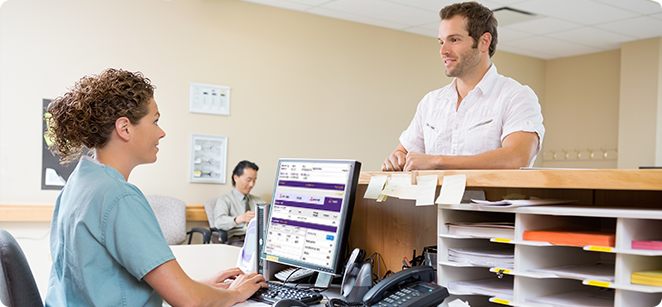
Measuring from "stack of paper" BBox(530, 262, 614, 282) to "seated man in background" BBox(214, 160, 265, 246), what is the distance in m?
3.44

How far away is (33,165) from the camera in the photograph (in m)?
4.14

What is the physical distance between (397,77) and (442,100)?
149 inches

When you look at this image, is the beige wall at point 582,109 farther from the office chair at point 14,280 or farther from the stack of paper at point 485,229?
the office chair at point 14,280

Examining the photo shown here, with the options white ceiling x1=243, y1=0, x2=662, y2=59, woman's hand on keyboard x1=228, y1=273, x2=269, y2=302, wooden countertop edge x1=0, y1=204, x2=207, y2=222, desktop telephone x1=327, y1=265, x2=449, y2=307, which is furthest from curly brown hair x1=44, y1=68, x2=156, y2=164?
white ceiling x1=243, y1=0, x2=662, y2=59

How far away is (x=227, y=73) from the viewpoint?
15.9ft

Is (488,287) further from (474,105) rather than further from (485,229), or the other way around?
(474,105)

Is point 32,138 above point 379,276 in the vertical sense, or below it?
above

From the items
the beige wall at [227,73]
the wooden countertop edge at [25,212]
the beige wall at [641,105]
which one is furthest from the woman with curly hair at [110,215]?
the beige wall at [641,105]

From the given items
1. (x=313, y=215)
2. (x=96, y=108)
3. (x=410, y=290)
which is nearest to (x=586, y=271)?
(x=410, y=290)

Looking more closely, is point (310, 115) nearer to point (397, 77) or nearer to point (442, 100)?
point (397, 77)

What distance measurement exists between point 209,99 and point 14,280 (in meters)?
3.68

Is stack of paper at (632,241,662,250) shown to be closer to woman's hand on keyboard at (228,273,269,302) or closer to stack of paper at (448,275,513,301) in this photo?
stack of paper at (448,275,513,301)

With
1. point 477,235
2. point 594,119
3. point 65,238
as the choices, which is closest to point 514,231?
point 477,235

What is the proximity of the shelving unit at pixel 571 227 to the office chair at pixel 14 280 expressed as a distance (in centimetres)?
96
